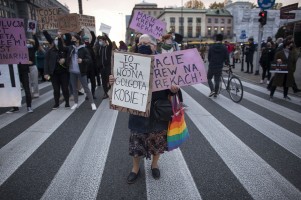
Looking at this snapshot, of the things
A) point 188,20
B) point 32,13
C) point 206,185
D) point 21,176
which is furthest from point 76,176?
point 188,20

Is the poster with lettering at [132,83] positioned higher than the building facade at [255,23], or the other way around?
the building facade at [255,23]

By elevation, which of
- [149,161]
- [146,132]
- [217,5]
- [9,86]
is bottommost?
[149,161]

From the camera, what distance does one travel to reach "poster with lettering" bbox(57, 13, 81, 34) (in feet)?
30.3

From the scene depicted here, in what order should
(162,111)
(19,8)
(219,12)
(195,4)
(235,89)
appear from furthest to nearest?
(195,4)
(219,12)
(19,8)
(235,89)
(162,111)

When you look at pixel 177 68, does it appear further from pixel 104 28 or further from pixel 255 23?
pixel 255 23

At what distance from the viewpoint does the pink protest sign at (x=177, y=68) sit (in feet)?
9.90

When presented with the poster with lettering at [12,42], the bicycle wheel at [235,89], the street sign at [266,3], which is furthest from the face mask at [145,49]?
the street sign at [266,3]

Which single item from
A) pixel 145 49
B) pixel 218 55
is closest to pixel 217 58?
pixel 218 55

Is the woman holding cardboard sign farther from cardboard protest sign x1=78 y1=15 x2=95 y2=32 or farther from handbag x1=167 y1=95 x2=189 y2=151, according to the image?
cardboard protest sign x1=78 y1=15 x2=95 y2=32

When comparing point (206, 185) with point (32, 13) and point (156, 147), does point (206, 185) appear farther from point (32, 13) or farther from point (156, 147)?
point (32, 13)

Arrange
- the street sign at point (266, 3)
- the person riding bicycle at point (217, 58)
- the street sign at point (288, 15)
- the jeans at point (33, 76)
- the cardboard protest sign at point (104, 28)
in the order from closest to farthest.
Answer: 1. the person riding bicycle at point (217, 58)
2. the jeans at point (33, 76)
3. the cardboard protest sign at point (104, 28)
4. the street sign at point (288, 15)
5. the street sign at point (266, 3)

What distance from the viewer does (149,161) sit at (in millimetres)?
3764

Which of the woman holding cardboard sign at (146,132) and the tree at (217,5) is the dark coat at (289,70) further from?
the tree at (217,5)

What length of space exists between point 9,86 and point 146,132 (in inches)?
180
